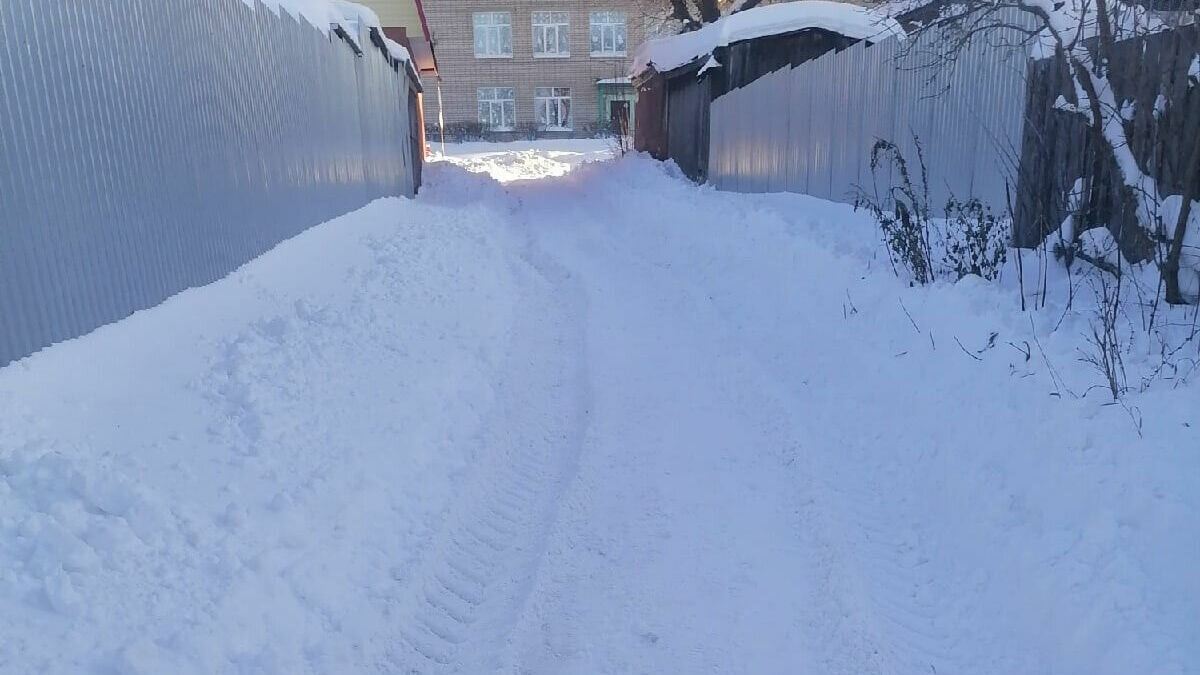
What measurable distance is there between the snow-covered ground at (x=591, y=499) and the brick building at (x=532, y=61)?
35.2m

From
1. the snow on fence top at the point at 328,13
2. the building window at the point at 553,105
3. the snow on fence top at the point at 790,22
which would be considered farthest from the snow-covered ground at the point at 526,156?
the snow on fence top at the point at 328,13

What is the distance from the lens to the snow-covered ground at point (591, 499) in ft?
9.07

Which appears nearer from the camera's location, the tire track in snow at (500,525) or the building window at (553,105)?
the tire track in snow at (500,525)

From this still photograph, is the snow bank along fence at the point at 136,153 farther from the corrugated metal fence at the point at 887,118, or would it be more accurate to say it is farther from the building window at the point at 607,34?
the building window at the point at 607,34

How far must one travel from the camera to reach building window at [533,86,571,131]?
40.0 metres

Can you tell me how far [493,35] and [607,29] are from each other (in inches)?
217

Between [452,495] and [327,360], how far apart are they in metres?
1.52

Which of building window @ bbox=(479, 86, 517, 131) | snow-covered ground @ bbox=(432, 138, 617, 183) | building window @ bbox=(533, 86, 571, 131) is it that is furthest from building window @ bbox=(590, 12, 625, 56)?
snow-covered ground @ bbox=(432, 138, 617, 183)

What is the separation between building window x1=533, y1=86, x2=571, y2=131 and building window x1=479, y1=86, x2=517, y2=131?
1.17 metres

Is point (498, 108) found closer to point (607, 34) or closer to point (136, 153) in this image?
point (607, 34)

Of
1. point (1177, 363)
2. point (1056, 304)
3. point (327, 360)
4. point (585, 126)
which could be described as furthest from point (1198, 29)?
point (585, 126)

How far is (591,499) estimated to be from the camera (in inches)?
159

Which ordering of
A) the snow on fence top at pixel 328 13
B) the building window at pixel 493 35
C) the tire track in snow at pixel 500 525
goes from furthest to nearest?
1. the building window at pixel 493 35
2. the snow on fence top at pixel 328 13
3. the tire track in snow at pixel 500 525

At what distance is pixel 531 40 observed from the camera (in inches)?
1558
